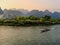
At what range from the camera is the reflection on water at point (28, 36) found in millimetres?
8617

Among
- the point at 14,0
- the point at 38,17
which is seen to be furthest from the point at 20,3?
the point at 38,17

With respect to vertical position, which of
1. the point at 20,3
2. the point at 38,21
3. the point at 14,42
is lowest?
the point at 14,42

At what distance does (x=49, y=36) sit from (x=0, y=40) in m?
1.69

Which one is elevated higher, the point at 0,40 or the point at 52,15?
the point at 52,15

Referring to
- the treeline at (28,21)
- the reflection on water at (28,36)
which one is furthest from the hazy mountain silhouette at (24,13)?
the reflection on water at (28,36)

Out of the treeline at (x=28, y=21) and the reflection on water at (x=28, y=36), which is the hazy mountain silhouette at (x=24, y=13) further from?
the reflection on water at (x=28, y=36)

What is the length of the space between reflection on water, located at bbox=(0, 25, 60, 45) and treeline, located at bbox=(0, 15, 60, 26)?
0.14m

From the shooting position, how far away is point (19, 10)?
29.3 feet

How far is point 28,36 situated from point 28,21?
0.54 meters

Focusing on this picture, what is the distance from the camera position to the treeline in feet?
29.3

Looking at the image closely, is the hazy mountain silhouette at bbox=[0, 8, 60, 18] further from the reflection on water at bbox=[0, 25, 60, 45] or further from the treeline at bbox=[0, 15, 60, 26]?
the reflection on water at bbox=[0, 25, 60, 45]

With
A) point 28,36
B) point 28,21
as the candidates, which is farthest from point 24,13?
point 28,36

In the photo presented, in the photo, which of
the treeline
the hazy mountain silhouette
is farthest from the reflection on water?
the hazy mountain silhouette

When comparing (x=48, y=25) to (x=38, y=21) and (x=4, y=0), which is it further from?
(x=4, y=0)
